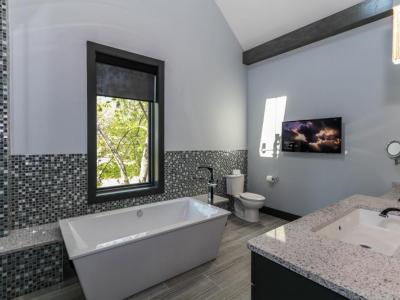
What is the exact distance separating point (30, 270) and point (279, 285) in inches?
84.6

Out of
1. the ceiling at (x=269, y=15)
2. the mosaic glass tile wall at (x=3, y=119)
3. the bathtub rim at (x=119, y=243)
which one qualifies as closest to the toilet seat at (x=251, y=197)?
the bathtub rim at (x=119, y=243)

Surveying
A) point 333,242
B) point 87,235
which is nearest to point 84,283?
point 87,235

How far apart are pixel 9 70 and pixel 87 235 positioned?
70.3 inches

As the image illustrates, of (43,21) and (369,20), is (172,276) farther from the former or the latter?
(369,20)

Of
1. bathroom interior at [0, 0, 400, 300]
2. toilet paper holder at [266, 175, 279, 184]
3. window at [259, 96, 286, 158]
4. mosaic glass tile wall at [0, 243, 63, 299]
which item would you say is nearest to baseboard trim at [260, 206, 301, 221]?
bathroom interior at [0, 0, 400, 300]

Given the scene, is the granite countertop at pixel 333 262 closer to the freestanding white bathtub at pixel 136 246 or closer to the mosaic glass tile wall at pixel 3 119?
the freestanding white bathtub at pixel 136 246

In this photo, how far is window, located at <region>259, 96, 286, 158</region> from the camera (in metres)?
3.84

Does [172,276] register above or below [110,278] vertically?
below

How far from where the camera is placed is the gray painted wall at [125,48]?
220 cm

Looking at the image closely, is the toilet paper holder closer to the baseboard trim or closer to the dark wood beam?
the baseboard trim

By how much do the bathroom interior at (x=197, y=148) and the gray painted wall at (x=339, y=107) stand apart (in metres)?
0.02

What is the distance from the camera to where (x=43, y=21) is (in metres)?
2.26

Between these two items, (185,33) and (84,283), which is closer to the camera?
(84,283)

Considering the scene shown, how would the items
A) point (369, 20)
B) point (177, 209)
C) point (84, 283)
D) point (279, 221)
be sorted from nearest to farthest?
point (84, 283) → point (369, 20) → point (177, 209) → point (279, 221)
